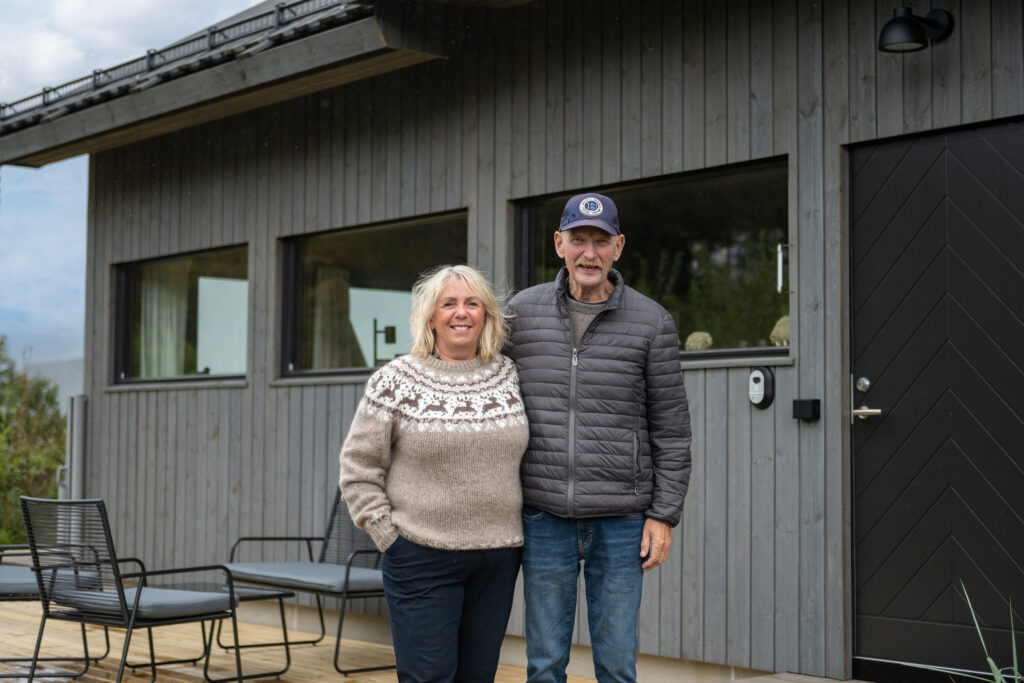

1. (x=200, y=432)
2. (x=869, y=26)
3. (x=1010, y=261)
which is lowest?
(x=200, y=432)

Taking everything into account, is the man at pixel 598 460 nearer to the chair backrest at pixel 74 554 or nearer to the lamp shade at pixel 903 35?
the lamp shade at pixel 903 35

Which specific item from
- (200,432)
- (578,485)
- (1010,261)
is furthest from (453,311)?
(200,432)

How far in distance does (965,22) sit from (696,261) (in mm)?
1529

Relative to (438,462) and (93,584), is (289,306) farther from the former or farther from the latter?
(438,462)

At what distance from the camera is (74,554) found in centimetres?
538

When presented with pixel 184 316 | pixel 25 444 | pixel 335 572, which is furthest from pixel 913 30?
pixel 25 444

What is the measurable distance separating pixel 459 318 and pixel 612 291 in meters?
0.41

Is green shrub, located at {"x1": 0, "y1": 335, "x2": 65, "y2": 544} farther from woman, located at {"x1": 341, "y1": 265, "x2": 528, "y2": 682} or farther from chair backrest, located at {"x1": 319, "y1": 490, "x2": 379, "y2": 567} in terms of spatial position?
woman, located at {"x1": 341, "y1": 265, "x2": 528, "y2": 682}

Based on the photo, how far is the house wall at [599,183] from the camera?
4895 mm

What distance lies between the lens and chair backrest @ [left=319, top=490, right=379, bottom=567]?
658cm

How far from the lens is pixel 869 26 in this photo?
4840mm

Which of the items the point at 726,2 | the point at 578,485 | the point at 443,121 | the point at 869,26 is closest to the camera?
the point at 578,485

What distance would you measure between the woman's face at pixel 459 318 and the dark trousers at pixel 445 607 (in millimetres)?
491

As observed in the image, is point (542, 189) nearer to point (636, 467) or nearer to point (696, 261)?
point (696, 261)
